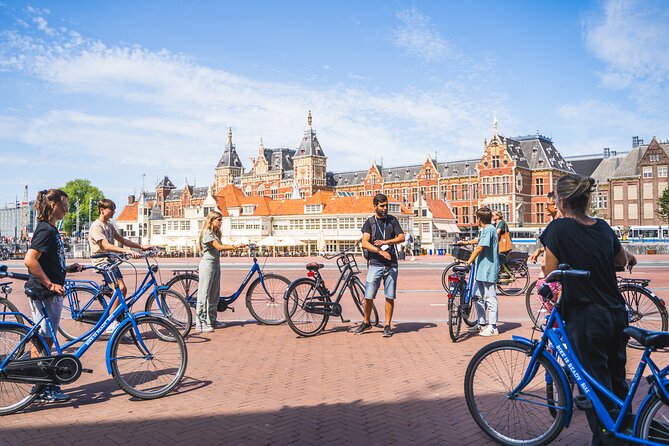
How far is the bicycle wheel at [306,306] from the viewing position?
27.9 feet

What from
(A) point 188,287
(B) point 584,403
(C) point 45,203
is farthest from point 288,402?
(A) point 188,287

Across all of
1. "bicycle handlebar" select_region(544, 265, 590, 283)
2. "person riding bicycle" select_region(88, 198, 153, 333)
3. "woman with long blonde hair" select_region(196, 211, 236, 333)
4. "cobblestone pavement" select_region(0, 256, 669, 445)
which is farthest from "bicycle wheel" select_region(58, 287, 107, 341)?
"bicycle handlebar" select_region(544, 265, 590, 283)

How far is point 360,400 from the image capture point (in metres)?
5.31

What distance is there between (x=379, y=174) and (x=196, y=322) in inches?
3372

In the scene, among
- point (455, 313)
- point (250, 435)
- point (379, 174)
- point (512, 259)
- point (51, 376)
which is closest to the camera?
point (250, 435)

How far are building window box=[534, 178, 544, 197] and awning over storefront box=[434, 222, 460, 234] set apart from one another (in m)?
11.6

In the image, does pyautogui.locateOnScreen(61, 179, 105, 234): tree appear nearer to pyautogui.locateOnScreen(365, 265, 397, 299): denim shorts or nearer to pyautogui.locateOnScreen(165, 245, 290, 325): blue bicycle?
pyautogui.locateOnScreen(165, 245, 290, 325): blue bicycle

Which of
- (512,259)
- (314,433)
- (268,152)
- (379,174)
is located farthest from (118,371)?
(268,152)

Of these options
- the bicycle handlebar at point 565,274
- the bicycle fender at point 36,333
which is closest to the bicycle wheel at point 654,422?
the bicycle handlebar at point 565,274

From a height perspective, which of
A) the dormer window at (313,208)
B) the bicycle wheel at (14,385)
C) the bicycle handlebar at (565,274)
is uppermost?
the dormer window at (313,208)

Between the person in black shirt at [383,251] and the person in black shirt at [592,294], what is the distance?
431 cm

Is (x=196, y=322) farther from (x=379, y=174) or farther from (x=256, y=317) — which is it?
(x=379, y=174)

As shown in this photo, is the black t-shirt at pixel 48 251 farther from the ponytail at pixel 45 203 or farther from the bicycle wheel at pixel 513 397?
the bicycle wheel at pixel 513 397

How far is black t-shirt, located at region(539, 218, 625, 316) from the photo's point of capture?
3744mm
